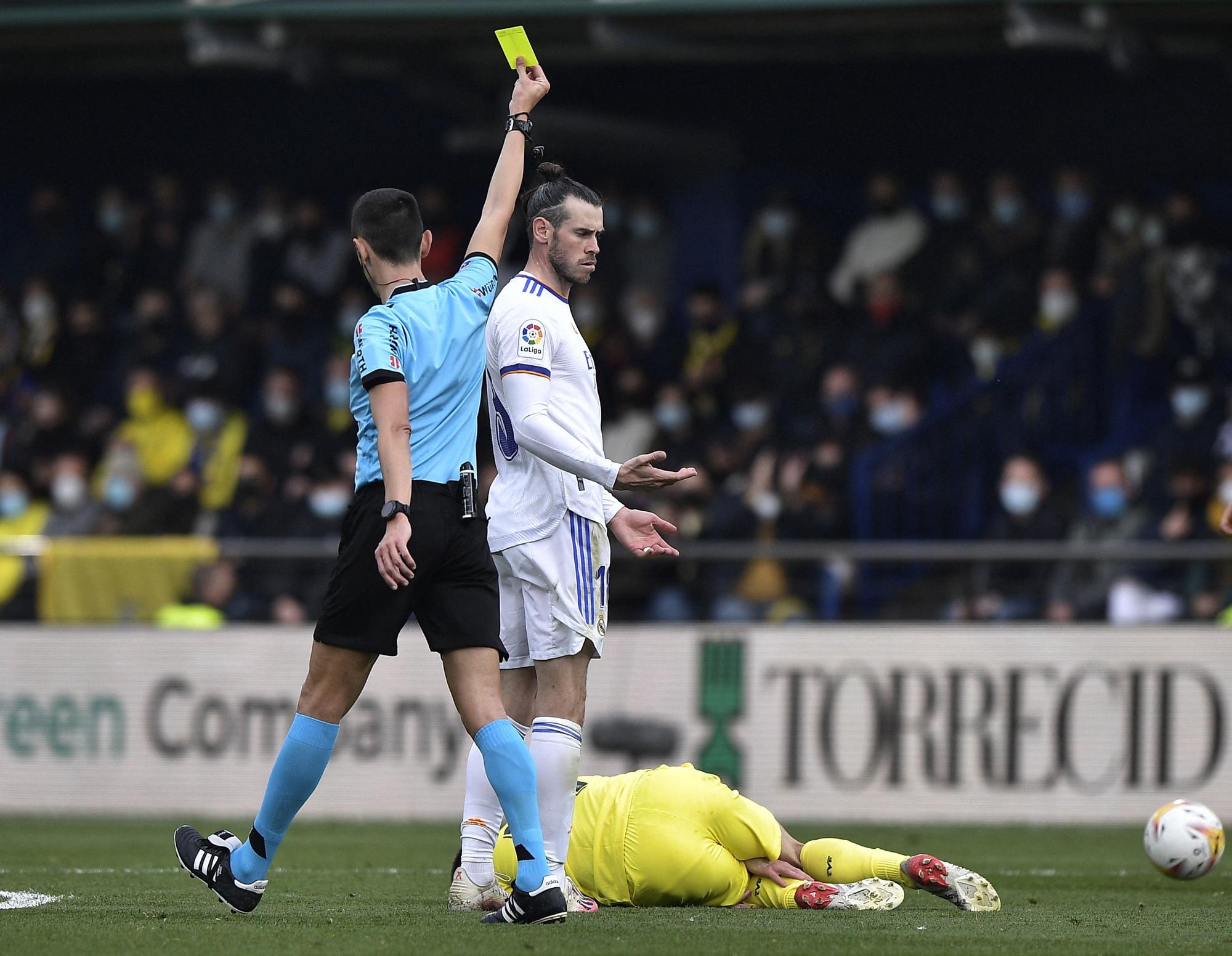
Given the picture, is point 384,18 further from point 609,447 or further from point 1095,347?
point 1095,347

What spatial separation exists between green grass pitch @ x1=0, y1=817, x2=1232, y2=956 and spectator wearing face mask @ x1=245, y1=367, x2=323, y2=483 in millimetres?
5912

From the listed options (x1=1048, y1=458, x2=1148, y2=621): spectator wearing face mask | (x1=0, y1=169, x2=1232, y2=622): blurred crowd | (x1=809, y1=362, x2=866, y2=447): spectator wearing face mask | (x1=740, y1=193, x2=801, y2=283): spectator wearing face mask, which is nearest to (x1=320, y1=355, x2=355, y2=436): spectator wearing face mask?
(x1=0, y1=169, x2=1232, y2=622): blurred crowd

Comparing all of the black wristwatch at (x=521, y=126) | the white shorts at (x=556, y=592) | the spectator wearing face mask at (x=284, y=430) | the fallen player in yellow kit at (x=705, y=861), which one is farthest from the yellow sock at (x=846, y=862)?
the spectator wearing face mask at (x=284, y=430)

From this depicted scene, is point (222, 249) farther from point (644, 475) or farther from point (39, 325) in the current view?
point (644, 475)

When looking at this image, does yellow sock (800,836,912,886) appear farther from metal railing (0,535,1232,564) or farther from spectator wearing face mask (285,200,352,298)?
spectator wearing face mask (285,200,352,298)

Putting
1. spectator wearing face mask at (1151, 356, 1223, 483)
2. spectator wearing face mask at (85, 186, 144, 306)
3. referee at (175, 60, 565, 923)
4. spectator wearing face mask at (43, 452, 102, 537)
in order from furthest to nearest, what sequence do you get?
1. spectator wearing face mask at (85, 186, 144, 306)
2. spectator wearing face mask at (43, 452, 102, 537)
3. spectator wearing face mask at (1151, 356, 1223, 483)
4. referee at (175, 60, 565, 923)

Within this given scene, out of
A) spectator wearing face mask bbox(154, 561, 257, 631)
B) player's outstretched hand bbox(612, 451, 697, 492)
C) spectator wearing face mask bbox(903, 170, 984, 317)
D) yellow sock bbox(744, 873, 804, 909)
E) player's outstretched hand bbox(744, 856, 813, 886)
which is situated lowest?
yellow sock bbox(744, 873, 804, 909)

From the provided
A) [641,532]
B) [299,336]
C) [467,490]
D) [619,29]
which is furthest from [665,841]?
[299,336]

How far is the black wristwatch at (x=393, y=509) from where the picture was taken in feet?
18.4

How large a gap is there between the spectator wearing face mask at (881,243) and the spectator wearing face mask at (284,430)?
4190 millimetres

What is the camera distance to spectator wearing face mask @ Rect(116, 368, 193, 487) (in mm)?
16141

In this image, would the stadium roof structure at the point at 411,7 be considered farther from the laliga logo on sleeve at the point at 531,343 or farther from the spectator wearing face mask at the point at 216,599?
the laliga logo on sleeve at the point at 531,343

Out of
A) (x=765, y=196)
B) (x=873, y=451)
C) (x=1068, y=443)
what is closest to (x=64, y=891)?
(x=873, y=451)

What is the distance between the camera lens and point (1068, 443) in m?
14.3
